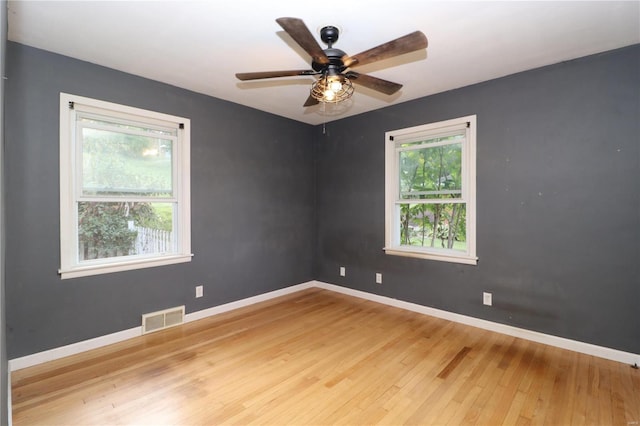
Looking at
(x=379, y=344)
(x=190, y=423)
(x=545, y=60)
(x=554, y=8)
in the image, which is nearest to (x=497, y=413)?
(x=379, y=344)

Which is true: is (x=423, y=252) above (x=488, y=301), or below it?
above

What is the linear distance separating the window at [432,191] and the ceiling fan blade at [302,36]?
6.86 feet

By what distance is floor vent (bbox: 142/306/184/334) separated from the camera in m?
3.15

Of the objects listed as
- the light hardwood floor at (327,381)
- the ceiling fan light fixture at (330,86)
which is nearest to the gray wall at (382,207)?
the light hardwood floor at (327,381)

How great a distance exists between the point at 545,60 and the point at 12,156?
4.57 metres

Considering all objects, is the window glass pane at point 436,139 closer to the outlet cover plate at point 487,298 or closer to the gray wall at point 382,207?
the gray wall at point 382,207

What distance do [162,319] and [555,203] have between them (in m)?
4.02

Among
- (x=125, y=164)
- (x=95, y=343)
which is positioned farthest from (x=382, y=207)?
(x=95, y=343)

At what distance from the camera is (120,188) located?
3070mm

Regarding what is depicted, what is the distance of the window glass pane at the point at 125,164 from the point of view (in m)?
2.90

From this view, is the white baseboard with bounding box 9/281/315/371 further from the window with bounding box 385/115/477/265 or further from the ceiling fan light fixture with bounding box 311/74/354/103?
the ceiling fan light fixture with bounding box 311/74/354/103

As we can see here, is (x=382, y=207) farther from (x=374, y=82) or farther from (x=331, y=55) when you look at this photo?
(x=331, y=55)

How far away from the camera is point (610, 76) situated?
2.65 meters

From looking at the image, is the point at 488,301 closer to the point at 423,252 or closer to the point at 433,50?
the point at 423,252
